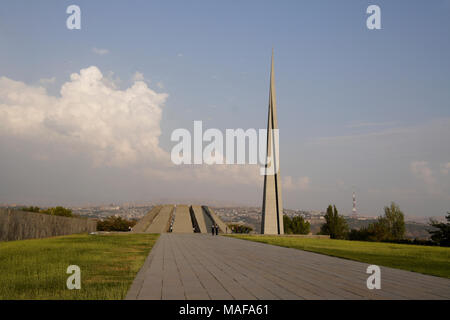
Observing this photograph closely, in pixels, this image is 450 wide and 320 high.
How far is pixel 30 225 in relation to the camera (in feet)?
76.3

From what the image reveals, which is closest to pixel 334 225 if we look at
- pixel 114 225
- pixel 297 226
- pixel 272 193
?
pixel 297 226

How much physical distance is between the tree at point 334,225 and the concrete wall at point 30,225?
3847 cm

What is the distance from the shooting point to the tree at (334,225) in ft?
188

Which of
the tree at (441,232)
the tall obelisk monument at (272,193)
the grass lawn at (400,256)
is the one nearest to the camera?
the grass lawn at (400,256)

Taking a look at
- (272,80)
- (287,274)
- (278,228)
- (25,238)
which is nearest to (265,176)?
(278,228)

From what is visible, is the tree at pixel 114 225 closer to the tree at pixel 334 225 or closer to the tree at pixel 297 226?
the tree at pixel 297 226

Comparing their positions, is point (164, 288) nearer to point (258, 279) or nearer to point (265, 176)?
point (258, 279)

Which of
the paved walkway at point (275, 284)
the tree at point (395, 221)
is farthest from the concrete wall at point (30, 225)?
the tree at point (395, 221)

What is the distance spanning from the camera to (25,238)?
73.6 feet

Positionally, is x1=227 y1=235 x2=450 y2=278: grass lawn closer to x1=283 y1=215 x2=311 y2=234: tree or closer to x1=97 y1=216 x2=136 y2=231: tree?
x1=283 y1=215 x2=311 y2=234: tree

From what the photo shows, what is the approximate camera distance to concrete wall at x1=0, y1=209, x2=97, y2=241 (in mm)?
19797

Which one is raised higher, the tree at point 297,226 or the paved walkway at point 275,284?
the paved walkway at point 275,284

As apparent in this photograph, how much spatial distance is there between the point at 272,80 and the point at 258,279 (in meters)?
41.6

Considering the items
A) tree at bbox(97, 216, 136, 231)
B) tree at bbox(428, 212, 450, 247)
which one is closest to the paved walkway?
tree at bbox(428, 212, 450, 247)
